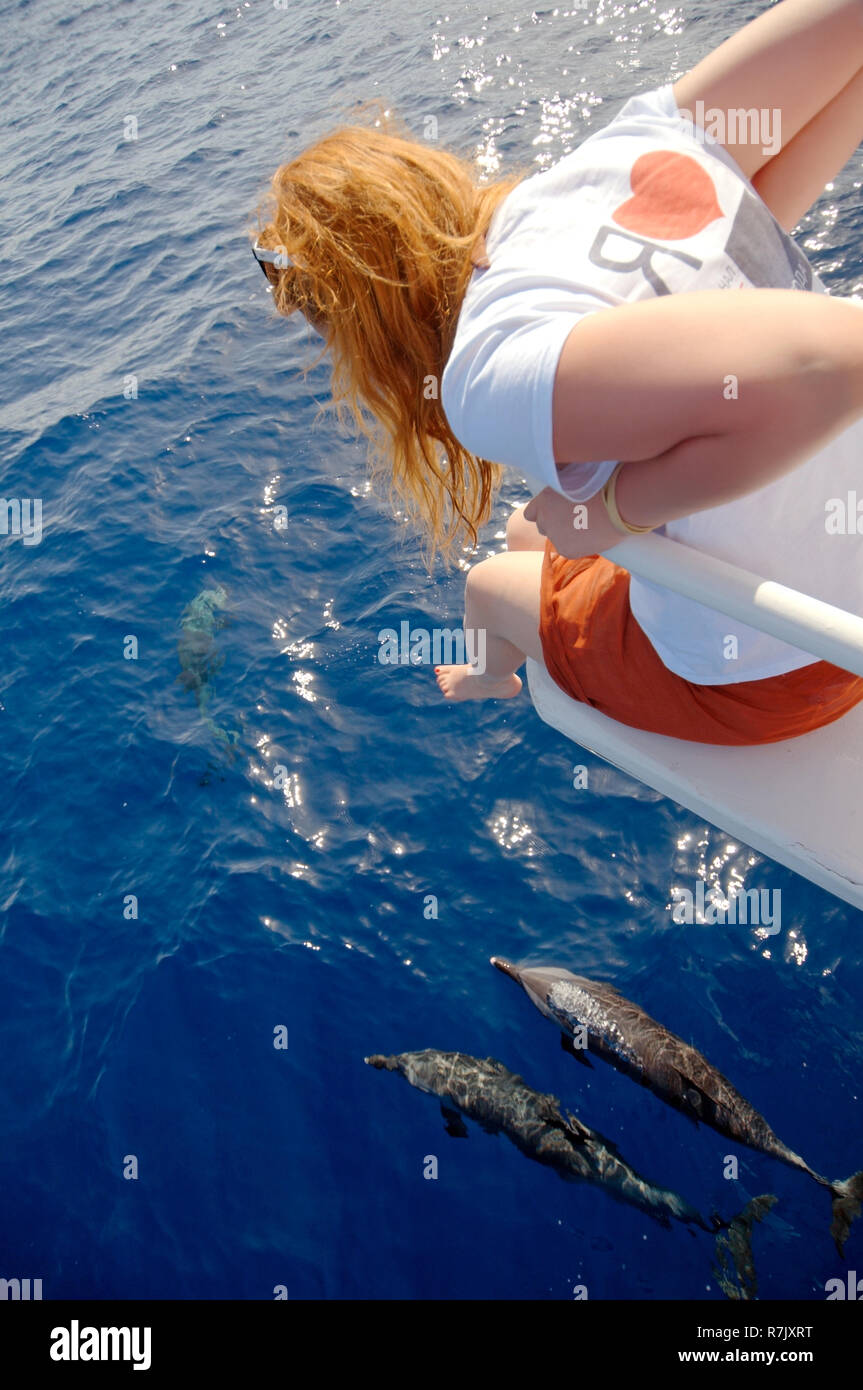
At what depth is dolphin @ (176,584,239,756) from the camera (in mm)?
5629

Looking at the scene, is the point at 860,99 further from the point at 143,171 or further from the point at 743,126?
the point at 143,171

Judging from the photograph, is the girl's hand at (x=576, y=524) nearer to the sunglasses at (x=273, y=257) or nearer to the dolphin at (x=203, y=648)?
the sunglasses at (x=273, y=257)

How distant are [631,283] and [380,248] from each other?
54 cm

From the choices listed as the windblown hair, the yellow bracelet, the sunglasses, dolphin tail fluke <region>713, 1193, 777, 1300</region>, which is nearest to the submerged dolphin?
dolphin tail fluke <region>713, 1193, 777, 1300</region>

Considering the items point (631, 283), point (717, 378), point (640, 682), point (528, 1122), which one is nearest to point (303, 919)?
point (528, 1122)

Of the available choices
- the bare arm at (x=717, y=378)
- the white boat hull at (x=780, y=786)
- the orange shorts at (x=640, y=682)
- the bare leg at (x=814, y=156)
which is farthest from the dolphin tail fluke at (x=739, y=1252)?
the bare leg at (x=814, y=156)

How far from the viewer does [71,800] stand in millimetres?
5430

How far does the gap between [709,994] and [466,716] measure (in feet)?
6.35

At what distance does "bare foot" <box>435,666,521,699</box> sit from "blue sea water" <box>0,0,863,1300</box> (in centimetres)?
134

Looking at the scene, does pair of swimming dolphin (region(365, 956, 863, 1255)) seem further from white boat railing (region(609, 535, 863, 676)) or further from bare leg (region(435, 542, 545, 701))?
white boat railing (region(609, 535, 863, 676))

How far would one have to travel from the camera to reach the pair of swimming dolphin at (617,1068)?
3.63 meters

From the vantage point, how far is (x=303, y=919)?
4688 millimetres

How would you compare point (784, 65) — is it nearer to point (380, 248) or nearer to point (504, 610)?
point (380, 248)
